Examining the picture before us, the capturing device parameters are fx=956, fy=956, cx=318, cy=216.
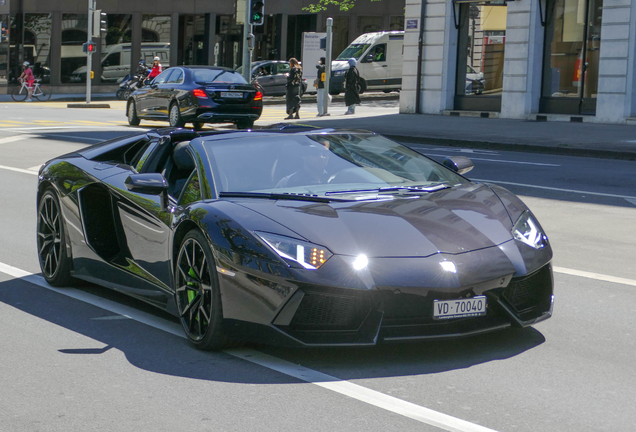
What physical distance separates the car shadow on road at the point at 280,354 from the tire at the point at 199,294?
0.29 feet

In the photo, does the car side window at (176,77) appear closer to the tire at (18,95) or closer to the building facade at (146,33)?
the tire at (18,95)

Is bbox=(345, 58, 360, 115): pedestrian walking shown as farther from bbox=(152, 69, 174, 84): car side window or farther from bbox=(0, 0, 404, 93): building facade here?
bbox=(0, 0, 404, 93): building facade

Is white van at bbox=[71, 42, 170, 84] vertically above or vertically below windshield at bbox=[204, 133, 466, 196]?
above

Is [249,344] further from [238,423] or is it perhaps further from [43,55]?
[43,55]

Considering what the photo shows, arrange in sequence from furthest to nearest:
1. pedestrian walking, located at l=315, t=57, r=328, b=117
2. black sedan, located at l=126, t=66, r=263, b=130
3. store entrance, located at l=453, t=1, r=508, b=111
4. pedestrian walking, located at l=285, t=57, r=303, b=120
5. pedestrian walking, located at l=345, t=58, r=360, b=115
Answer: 1. pedestrian walking, located at l=345, t=58, r=360, b=115
2. pedestrian walking, located at l=315, t=57, r=328, b=117
3. pedestrian walking, located at l=285, t=57, r=303, b=120
4. store entrance, located at l=453, t=1, r=508, b=111
5. black sedan, located at l=126, t=66, r=263, b=130

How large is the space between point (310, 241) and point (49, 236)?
9.69 feet

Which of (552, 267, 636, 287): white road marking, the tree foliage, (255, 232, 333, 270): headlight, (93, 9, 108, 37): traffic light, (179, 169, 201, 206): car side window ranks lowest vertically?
(552, 267, 636, 287): white road marking

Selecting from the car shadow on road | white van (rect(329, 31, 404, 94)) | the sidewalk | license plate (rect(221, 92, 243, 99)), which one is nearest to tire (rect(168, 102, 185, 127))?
license plate (rect(221, 92, 243, 99))

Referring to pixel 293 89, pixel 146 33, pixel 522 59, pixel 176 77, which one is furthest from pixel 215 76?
pixel 146 33

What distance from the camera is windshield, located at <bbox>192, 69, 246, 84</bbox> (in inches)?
922

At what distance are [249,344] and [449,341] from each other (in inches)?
42.3

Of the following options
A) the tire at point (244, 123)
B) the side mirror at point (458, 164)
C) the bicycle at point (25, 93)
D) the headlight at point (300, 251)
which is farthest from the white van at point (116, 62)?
the headlight at point (300, 251)

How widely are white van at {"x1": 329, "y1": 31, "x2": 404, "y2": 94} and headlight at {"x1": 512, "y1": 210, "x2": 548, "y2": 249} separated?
33614 millimetres

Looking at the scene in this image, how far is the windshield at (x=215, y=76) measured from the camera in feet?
76.8
